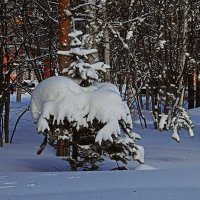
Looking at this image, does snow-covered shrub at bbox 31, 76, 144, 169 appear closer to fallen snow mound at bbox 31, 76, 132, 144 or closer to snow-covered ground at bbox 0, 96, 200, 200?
fallen snow mound at bbox 31, 76, 132, 144

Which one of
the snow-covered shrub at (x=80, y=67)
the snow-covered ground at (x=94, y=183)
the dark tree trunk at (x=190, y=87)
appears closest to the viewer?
the snow-covered ground at (x=94, y=183)

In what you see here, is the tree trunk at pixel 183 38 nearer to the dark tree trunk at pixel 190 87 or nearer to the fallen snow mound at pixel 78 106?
the dark tree trunk at pixel 190 87

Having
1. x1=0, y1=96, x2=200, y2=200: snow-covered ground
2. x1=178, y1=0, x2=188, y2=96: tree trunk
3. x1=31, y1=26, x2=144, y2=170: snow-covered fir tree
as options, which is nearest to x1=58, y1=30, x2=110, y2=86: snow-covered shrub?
x1=31, y1=26, x2=144, y2=170: snow-covered fir tree

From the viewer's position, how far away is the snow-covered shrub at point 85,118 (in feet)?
28.0

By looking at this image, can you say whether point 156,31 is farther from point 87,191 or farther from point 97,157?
point 87,191

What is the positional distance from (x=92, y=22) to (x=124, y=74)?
6.51m

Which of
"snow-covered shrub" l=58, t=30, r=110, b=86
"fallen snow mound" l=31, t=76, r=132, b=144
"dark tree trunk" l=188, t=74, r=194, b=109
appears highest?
"snow-covered shrub" l=58, t=30, r=110, b=86

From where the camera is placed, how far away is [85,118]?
8.71 metres

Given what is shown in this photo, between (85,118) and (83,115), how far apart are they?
0.24 feet

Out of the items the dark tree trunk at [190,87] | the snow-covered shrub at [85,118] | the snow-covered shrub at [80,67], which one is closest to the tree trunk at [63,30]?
the snow-covered shrub at [80,67]

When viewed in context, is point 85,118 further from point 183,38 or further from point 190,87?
point 190,87

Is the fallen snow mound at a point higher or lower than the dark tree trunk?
higher

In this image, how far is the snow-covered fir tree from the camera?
856cm

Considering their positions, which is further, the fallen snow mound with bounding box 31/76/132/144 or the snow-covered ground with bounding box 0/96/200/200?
the fallen snow mound with bounding box 31/76/132/144
